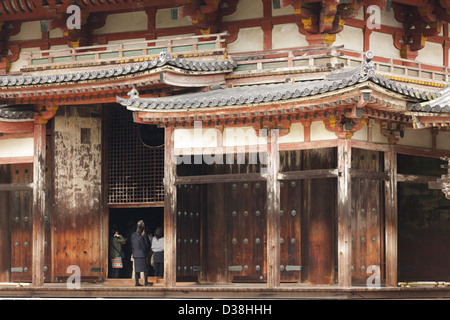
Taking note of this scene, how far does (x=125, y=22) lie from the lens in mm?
28531

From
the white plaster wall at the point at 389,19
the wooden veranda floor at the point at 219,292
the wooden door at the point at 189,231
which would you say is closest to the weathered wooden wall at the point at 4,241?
the wooden veranda floor at the point at 219,292

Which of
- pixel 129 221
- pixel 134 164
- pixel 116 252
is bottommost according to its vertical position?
pixel 116 252

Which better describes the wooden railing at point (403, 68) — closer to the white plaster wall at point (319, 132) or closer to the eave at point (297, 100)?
the eave at point (297, 100)

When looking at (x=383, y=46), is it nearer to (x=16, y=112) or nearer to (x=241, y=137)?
(x=241, y=137)

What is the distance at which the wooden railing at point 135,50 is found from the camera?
86.3 ft

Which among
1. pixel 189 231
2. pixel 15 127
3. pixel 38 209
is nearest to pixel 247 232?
pixel 189 231

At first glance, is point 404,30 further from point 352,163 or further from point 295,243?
point 295,243

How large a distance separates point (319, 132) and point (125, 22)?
7.43 m

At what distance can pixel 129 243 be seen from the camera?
1134 inches

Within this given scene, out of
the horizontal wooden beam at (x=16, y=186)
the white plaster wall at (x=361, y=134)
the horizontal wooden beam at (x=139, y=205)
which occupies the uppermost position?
the white plaster wall at (x=361, y=134)

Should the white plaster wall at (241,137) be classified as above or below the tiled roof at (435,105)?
below

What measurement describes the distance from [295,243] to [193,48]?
5648 millimetres

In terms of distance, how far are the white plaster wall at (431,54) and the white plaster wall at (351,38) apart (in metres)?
2.13
